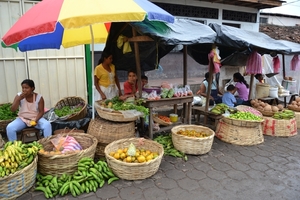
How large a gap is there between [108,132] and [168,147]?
118cm

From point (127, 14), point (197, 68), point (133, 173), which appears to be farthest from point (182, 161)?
point (197, 68)

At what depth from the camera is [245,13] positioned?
29.1ft

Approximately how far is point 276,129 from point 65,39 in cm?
517

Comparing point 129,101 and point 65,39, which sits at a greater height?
point 65,39

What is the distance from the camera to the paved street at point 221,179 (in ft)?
9.53

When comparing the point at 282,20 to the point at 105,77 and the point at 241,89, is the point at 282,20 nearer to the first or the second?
the point at 241,89

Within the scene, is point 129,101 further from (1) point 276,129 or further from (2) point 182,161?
(1) point 276,129

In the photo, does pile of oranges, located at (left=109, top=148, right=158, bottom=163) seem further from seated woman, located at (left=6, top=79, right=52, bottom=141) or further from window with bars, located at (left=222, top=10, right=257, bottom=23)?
window with bars, located at (left=222, top=10, right=257, bottom=23)

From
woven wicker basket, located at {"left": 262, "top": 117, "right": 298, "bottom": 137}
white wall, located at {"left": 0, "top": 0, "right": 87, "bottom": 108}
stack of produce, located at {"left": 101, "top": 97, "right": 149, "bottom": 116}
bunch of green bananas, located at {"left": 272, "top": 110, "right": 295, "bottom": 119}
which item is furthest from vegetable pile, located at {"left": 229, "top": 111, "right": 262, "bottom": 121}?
white wall, located at {"left": 0, "top": 0, "right": 87, "bottom": 108}

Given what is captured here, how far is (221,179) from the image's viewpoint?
3285 mm

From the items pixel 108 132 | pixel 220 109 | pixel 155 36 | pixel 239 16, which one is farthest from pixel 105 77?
pixel 239 16

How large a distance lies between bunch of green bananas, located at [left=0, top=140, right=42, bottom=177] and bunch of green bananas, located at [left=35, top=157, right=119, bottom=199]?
1.25 feet

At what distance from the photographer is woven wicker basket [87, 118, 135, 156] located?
3811mm

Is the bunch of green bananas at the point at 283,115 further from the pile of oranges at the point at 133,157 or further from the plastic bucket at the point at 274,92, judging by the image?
the pile of oranges at the point at 133,157
